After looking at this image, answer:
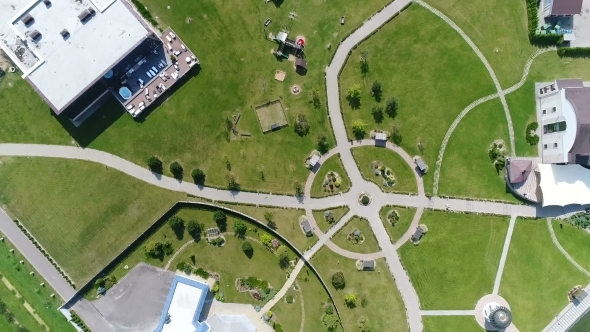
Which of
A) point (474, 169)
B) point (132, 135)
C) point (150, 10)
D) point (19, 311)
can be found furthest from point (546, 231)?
point (19, 311)

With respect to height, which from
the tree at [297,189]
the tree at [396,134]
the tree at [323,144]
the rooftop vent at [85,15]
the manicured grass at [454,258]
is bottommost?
the manicured grass at [454,258]

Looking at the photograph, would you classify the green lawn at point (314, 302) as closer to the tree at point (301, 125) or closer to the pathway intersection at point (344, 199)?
the pathway intersection at point (344, 199)

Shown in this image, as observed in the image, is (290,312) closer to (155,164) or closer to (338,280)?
(338,280)

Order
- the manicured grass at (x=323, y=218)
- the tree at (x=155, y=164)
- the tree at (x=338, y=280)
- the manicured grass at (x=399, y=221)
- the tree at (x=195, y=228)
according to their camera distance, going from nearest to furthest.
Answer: the tree at (x=155, y=164), the tree at (x=195, y=228), the tree at (x=338, y=280), the manicured grass at (x=323, y=218), the manicured grass at (x=399, y=221)

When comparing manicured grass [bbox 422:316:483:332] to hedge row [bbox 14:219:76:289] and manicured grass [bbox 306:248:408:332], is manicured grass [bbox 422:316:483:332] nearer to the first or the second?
manicured grass [bbox 306:248:408:332]

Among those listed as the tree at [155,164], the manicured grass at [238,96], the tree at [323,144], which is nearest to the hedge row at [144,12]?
the manicured grass at [238,96]

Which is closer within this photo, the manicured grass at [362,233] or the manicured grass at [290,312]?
the manicured grass at [362,233]
